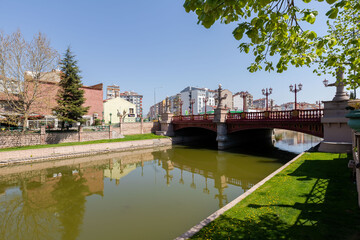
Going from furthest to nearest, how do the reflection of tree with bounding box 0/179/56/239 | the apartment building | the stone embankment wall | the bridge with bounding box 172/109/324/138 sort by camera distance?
1. the apartment building
2. the stone embankment wall
3. the bridge with bounding box 172/109/324/138
4. the reflection of tree with bounding box 0/179/56/239

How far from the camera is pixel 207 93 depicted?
99562 mm

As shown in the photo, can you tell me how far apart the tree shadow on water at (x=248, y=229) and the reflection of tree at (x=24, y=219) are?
20.0ft

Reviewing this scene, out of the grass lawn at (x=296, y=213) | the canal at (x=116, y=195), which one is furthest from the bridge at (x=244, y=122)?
the grass lawn at (x=296, y=213)

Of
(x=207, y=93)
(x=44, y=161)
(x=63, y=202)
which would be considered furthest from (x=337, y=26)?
(x=207, y=93)

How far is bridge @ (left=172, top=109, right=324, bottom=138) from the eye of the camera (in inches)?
653

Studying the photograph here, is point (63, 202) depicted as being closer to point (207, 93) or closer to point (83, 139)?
point (83, 139)

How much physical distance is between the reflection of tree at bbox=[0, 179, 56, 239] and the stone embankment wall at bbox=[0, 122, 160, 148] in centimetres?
1280

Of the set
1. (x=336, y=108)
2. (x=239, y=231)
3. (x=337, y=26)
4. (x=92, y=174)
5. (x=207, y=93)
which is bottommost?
(x=92, y=174)

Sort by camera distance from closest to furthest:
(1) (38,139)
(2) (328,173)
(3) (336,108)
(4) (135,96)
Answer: (2) (328,173), (3) (336,108), (1) (38,139), (4) (135,96)

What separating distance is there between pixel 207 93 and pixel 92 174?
294ft

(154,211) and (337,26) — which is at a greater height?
(337,26)

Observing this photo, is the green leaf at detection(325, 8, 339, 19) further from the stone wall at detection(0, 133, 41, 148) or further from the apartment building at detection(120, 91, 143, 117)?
the apartment building at detection(120, 91, 143, 117)

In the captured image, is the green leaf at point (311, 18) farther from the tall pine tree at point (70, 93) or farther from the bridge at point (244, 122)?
the tall pine tree at point (70, 93)

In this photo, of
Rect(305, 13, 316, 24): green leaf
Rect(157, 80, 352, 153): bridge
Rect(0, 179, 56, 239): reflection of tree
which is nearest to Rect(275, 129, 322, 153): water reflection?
Rect(157, 80, 352, 153): bridge
